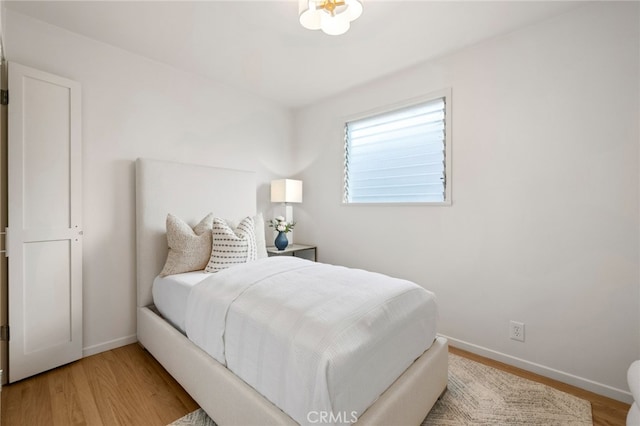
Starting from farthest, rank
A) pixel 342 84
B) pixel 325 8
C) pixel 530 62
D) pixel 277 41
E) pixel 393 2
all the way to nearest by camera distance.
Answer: pixel 342 84 < pixel 277 41 < pixel 530 62 < pixel 393 2 < pixel 325 8

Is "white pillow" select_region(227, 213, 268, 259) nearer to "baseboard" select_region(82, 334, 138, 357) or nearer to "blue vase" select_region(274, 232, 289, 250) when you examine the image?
"blue vase" select_region(274, 232, 289, 250)

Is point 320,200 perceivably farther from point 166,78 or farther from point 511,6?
point 511,6

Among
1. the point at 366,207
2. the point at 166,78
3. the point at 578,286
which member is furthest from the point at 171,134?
the point at 578,286

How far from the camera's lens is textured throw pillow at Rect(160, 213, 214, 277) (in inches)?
88.7

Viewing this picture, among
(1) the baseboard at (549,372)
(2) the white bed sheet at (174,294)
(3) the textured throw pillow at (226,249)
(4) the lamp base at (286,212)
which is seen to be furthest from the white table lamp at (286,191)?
(1) the baseboard at (549,372)

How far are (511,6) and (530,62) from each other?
0.43 m

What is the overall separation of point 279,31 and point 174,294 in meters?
2.12

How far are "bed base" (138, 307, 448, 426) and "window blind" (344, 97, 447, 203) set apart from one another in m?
1.49

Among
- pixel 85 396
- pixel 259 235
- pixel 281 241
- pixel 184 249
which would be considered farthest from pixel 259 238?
pixel 85 396

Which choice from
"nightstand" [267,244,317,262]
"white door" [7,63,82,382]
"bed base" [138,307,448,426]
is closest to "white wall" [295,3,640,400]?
"bed base" [138,307,448,426]

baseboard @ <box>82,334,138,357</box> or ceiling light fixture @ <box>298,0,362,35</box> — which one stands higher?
ceiling light fixture @ <box>298,0,362,35</box>

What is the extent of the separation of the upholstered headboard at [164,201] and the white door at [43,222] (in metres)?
0.41

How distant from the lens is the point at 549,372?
2037 millimetres

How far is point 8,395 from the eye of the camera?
1784 millimetres
